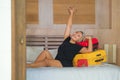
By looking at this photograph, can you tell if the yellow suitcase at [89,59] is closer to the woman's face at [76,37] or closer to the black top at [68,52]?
the black top at [68,52]

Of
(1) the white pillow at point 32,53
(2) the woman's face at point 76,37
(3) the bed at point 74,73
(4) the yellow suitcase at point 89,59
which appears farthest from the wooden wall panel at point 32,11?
(3) the bed at point 74,73

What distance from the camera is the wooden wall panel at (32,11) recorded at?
4.05 metres

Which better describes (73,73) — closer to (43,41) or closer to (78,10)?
(43,41)

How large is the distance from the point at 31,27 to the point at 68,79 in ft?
5.54

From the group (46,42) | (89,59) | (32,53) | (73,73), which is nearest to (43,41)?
(46,42)

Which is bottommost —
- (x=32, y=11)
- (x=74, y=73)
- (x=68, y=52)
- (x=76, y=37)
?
(x=74, y=73)

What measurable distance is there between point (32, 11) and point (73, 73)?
1.80m

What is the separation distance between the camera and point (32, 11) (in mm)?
4066

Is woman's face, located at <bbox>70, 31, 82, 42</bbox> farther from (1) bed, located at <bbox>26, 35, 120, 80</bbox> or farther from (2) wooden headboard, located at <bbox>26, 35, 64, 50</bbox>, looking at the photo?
(2) wooden headboard, located at <bbox>26, 35, 64, 50</bbox>

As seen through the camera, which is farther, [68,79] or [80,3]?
[80,3]

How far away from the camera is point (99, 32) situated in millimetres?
4102

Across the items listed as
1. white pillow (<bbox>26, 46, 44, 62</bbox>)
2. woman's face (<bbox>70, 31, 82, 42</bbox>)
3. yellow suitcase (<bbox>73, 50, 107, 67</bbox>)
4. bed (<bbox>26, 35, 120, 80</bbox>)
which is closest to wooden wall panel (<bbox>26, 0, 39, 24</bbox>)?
white pillow (<bbox>26, 46, 44, 62</bbox>)
